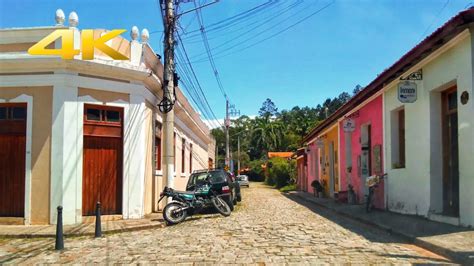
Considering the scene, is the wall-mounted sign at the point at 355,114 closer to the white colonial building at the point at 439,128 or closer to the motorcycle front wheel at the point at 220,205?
the white colonial building at the point at 439,128

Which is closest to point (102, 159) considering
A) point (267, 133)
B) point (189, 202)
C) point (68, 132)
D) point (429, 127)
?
point (68, 132)

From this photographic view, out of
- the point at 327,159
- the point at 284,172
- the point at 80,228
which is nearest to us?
the point at 80,228

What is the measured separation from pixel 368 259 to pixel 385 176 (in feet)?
26.8

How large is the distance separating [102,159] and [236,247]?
6.90 metres

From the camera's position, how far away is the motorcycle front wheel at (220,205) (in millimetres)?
15875

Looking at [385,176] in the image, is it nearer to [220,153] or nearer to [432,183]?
[432,183]

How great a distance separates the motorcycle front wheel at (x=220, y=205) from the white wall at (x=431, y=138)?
5.22 meters

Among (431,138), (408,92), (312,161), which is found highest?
(408,92)

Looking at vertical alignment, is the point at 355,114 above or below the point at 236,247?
above

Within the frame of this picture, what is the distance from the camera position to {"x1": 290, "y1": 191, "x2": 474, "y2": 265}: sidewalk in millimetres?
8063

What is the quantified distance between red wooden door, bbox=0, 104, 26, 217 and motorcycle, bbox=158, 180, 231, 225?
407 cm

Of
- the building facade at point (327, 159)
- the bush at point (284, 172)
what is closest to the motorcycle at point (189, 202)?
the building facade at point (327, 159)

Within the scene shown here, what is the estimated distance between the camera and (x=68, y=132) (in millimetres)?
14102

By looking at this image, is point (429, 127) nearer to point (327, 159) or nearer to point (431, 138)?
point (431, 138)
